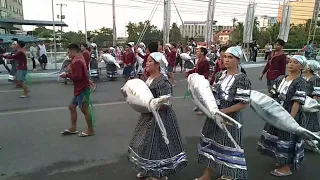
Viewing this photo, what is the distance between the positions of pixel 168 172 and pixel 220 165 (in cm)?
56

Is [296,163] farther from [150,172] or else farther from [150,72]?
[150,72]

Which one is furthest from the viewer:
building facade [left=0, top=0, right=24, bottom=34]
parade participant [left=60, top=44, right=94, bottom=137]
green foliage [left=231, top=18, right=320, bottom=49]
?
green foliage [left=231, top=18, right=320, bottom=49]

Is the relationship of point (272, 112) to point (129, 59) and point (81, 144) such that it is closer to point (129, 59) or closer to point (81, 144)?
point (81, 144)

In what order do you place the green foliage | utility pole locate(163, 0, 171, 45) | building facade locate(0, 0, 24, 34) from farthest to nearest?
the green foliage, building facade locate(0, 0, 24, 34), utility pole locate(163, 0, 171, 45)

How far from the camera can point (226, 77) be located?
3.05 m

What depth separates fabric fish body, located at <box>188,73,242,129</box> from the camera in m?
2.60

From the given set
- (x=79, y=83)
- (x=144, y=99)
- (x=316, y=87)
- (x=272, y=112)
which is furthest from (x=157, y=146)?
(x=316, y=87)

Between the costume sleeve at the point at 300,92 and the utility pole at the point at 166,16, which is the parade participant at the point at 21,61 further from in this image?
the utility pole at the point at 166,16

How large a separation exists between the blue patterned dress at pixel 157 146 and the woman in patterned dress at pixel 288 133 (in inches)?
50.6

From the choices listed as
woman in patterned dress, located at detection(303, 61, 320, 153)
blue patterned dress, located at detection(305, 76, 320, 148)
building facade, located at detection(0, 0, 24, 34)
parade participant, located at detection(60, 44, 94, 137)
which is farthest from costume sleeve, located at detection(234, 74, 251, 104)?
building facade, located at detection(0, 0, 24, 34)

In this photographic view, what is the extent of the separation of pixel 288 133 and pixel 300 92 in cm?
52

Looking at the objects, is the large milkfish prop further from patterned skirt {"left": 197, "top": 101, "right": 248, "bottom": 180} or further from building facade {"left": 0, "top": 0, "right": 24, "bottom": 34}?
building facade {"left": 0, "top": 0, "right": 24, "bottom": 34}

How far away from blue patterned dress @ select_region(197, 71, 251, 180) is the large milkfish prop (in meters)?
0.12

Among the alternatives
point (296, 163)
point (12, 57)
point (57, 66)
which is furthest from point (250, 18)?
point (296, 163)
